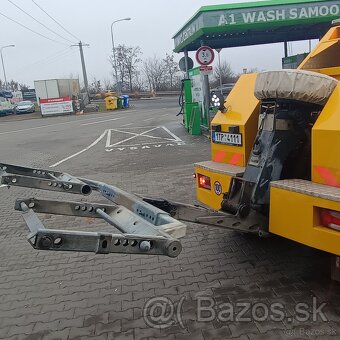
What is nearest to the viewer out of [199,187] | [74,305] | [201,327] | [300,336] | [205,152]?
[300,336]

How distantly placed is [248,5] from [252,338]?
41.1 ft

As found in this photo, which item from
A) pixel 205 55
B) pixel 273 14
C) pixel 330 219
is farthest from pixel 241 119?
pixel 273 14

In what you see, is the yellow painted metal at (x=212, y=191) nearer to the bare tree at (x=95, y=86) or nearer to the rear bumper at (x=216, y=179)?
the rear bumper at (x=216, y=179)

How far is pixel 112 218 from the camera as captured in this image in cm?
302

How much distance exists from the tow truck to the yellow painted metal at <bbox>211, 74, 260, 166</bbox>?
1 cm

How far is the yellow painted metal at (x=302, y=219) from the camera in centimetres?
298

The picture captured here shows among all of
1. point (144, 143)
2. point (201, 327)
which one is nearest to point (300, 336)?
point (201, 327)

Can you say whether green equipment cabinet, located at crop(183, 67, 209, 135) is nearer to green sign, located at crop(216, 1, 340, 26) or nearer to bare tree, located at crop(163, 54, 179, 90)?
green sign, located at crop(216, 1, 340, 26)

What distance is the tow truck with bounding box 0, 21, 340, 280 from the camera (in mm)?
2613

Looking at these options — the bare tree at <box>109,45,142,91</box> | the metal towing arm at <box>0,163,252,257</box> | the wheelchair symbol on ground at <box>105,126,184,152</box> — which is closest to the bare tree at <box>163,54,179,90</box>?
the bare tree at <box>109,45,142,91</box>

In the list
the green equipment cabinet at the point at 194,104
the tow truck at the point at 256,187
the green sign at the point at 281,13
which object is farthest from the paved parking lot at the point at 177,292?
the green equipment cabinet at the point at 194,104

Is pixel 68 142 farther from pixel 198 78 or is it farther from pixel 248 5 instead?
pixel 248 5

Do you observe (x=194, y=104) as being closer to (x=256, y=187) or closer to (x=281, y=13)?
(x=281, y=13)

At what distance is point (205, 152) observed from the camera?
38.4 feet
